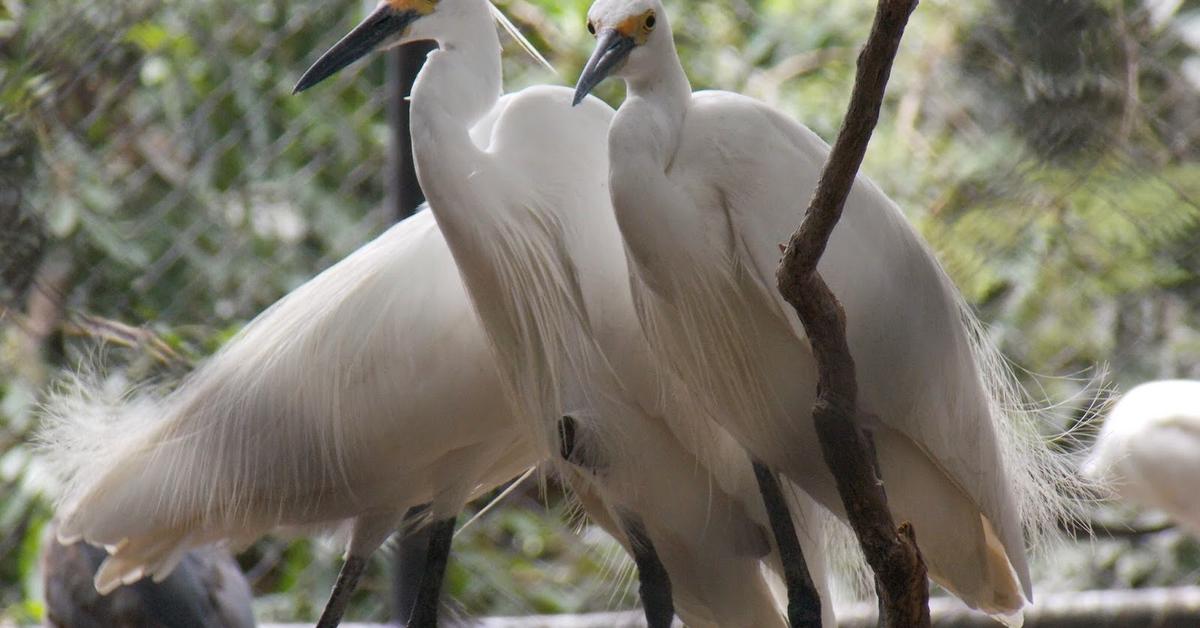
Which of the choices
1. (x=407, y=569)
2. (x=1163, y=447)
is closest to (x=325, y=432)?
(x=407, y=569)

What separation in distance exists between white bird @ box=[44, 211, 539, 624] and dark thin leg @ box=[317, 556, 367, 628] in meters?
0.02

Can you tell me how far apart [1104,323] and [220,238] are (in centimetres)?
138

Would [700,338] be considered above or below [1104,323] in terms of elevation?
above

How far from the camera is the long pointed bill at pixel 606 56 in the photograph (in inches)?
44.9

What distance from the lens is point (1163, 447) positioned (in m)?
2.25

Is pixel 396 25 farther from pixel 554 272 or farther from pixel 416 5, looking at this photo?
pixel 554 272

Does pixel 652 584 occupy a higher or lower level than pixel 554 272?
lower

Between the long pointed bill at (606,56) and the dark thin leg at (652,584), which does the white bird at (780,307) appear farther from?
the dark thin leg at (652,584)

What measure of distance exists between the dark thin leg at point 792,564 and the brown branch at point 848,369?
250 millimetres

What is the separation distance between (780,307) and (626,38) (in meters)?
0.24

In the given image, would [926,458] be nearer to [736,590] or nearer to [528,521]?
[736,590]

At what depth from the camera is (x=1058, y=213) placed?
1.99 m

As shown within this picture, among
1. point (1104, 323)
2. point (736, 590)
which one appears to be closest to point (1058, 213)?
point (1104, 323)

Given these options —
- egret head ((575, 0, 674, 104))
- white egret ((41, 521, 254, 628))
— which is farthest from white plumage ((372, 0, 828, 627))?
white egret ((41, 521, 254, 628))
